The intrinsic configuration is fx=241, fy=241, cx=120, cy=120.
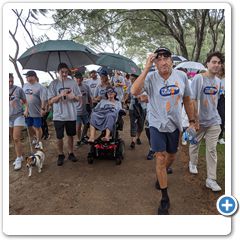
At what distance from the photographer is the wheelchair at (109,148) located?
421 centimetres

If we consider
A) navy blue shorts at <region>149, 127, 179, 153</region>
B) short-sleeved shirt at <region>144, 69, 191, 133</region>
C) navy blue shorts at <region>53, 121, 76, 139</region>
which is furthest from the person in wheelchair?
short-sleeved shirt at <region>144, 69, 191, 133</region>

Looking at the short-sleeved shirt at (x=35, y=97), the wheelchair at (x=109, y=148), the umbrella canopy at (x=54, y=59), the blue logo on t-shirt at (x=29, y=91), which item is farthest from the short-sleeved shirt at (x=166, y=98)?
the blue logo on t-shirt at (x=29, y=91)

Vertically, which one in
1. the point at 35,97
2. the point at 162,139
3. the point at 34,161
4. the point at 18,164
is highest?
the point at 35,97

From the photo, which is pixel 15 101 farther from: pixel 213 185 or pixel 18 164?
pixel 213 185

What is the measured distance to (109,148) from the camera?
13.8 feet

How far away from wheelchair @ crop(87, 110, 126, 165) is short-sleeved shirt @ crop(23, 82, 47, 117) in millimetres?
1580

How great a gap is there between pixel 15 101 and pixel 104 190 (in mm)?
2126

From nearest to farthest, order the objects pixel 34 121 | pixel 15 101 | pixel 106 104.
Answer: pixel 15 101, pixel 106 104, pixel 34 121

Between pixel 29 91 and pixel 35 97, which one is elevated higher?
pixel 29 91

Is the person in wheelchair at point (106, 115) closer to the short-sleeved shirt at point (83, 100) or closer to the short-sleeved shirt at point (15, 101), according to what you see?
the short-sleeved shirt at point (83, 100)

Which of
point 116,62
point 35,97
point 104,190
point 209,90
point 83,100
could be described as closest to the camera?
point 209,90
